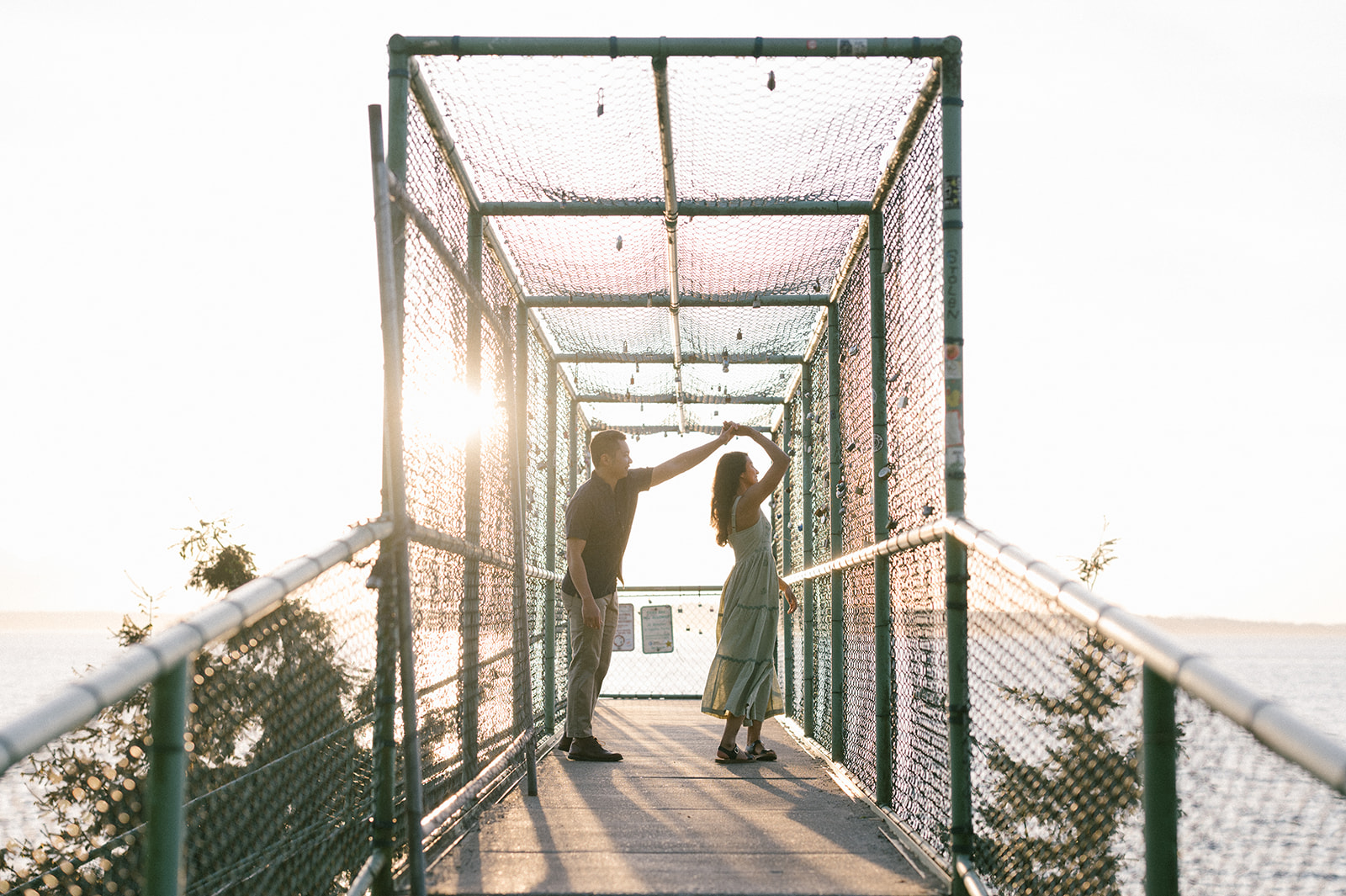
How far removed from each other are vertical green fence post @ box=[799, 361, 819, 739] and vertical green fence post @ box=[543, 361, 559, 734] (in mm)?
1739

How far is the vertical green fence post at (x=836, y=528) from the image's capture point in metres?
5.76

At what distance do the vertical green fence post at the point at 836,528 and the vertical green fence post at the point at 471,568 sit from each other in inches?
81.2

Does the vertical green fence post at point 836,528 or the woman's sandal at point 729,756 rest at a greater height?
the vertical green fence post at point 836,528

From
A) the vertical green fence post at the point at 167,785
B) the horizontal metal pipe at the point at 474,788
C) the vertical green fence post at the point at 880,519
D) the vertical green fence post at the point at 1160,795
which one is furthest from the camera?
the vertical green fence post at the point at 880,519

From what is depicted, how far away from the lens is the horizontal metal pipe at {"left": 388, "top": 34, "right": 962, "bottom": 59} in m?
3.62

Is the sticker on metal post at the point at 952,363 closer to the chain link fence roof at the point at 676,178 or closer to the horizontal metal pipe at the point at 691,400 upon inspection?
the chain link fence roof at the point at 676,178

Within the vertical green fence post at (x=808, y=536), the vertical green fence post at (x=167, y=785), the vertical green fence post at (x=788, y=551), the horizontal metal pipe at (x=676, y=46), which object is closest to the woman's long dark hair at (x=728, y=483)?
the vertical green fence post at (x=808, y=536)

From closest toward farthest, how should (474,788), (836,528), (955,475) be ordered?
(955,475) → (474,788) → (836,528)

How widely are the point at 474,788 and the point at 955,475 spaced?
1.98m

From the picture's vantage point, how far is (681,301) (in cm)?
648

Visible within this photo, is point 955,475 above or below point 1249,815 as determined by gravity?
above

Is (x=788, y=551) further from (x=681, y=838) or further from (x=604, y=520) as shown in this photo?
(x=681, y=838)

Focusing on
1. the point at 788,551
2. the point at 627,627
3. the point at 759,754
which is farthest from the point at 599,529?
the point at 627,627

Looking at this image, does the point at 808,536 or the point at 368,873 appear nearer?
the point at 368,873
